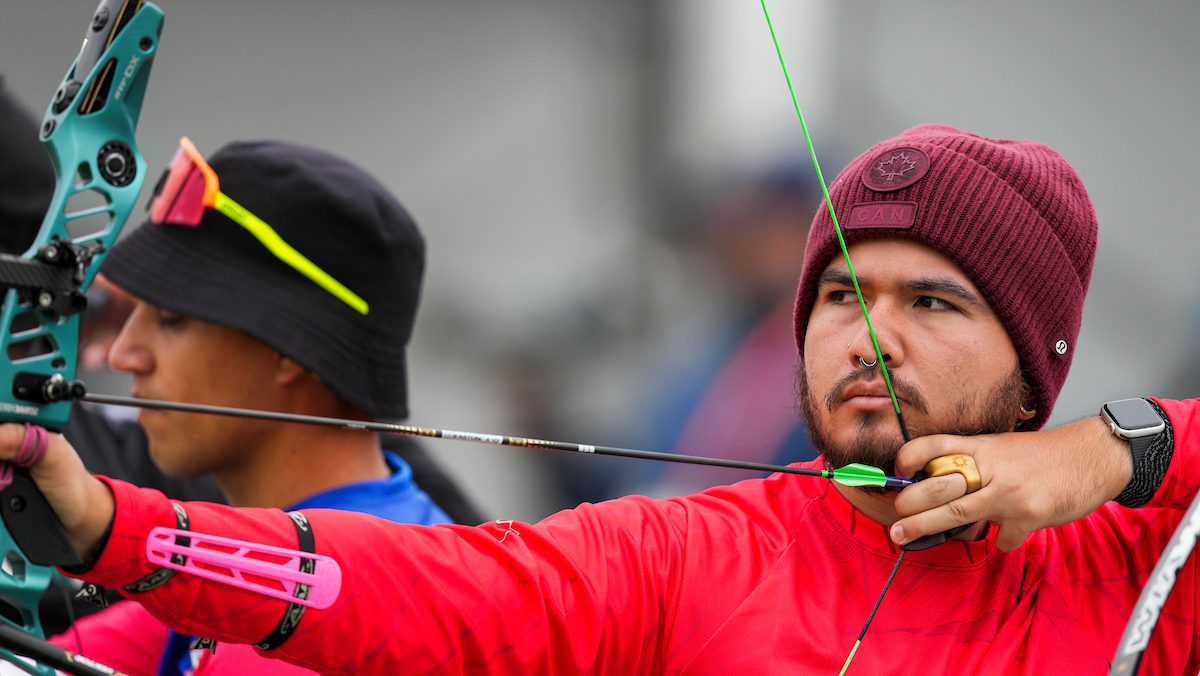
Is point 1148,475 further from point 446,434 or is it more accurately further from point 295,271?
point 295,271

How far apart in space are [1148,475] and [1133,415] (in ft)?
0.37

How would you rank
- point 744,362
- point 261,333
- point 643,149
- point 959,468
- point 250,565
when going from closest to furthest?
point 250,565
point 959,468
point 261,333
point 744,362
point 643,149

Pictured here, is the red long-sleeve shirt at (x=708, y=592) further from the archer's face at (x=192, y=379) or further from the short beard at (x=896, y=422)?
the archer's face at (x=192, y=379)

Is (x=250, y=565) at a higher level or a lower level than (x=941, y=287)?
lower

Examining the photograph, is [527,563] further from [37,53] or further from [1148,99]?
[37,53]

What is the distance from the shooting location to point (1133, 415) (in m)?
2.18

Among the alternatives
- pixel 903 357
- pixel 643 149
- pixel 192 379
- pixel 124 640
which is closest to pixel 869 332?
pixel 903 357

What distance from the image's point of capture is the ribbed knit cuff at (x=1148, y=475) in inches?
→ 82.5

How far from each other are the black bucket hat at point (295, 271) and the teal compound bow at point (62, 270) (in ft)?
2.45

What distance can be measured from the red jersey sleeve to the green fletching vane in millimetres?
261

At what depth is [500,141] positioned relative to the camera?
6.28 meters

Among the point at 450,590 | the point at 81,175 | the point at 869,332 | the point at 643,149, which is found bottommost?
the point at 643,149

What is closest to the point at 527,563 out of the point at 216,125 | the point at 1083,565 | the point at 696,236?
the point at 1083,565

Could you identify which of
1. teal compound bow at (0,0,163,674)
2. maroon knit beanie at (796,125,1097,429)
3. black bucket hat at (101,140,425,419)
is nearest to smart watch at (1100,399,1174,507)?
maroon knit beanie at (796,125,1097,429)
